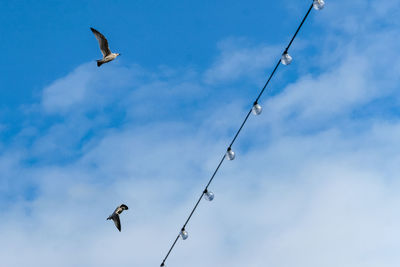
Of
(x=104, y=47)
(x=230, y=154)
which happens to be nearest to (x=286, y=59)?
(x=230, y=154)

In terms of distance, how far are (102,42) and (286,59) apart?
11174 millimetres

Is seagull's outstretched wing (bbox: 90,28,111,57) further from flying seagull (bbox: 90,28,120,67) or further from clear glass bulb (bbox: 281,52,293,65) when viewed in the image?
clear glass bulb (bbox: 281,52,293,65)

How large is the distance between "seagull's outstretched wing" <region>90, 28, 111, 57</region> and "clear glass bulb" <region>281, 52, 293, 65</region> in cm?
1086

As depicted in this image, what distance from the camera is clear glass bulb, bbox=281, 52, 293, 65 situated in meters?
15.4

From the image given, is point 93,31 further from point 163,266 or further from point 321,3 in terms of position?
point 321,3

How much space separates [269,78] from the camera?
1541cm

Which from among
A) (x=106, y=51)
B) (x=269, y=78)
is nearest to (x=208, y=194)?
(x=269, y=78)

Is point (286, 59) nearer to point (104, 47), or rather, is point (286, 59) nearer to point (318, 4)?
point (318, 4)

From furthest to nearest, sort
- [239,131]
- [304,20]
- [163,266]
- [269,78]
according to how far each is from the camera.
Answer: [163,266], [239,131], [269,78], [304,20]

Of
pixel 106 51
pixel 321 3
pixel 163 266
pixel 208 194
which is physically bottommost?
pixel 163 266

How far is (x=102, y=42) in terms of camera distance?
24.5 m

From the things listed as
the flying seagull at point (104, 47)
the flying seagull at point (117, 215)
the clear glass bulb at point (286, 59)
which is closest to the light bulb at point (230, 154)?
the clear glass bulb at point (286, 59)

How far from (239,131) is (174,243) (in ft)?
13.9

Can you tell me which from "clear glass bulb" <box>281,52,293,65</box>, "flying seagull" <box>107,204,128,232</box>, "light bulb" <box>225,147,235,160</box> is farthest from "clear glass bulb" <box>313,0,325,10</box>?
"flying seagull" <box>107,204,128,232</box>
